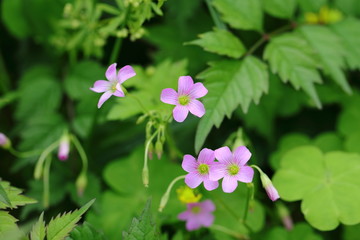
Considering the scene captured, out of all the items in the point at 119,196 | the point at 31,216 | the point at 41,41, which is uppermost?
the point at 41,41

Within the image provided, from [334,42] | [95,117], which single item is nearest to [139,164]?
[95,117]

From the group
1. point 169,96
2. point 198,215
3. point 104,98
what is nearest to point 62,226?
point 104,98

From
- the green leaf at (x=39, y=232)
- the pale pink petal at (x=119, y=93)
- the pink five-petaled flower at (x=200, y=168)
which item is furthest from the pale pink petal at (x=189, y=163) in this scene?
the green leaf at (x=39, y=232)

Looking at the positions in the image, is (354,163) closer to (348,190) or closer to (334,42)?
(348,190)

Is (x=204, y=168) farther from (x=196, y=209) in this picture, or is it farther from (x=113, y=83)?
(x=196, y=209)

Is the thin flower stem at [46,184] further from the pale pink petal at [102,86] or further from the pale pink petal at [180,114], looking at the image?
the pale pink petal at [180,114]

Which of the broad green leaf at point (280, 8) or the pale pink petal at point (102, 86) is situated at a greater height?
the pale pink petal at point (102, 86)
